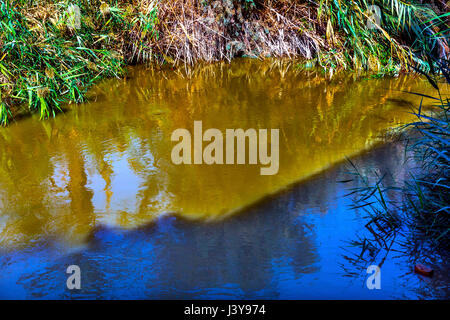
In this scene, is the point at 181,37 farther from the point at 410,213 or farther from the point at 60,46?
the point at 410,213

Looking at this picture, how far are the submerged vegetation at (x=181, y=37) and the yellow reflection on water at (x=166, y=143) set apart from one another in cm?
34

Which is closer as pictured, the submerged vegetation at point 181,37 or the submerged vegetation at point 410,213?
the submerged vegetation at point 410,213

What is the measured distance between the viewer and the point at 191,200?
308 cm

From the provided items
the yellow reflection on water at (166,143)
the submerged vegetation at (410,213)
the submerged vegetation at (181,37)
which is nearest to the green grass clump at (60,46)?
the submerged vegetation at (181,37)

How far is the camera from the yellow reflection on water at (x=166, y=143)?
300 centimetres

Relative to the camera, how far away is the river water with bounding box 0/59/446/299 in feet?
7.66

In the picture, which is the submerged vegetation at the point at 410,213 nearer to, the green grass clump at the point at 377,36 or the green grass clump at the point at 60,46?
the green grass clump at the point at 377,36

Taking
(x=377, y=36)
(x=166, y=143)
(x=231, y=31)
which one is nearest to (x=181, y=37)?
(x=231, y=31)

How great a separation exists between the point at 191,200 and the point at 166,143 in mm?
936

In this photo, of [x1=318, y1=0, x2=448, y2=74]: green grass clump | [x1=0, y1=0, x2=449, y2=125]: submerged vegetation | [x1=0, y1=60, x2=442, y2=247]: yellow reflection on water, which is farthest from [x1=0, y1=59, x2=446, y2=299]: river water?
[x1=318, y1=0, x2=448, y2=74]: green grass clump

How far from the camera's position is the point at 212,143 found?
3.86m
